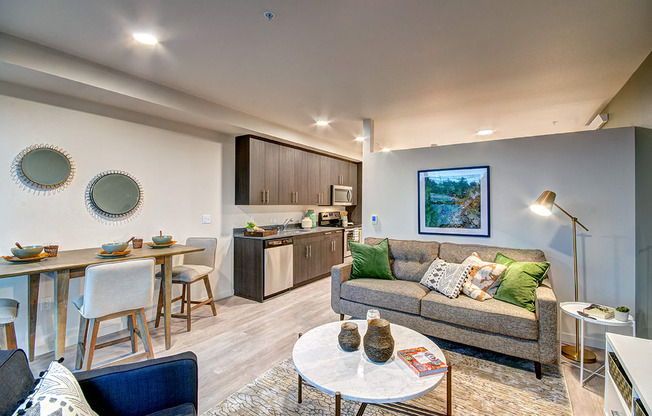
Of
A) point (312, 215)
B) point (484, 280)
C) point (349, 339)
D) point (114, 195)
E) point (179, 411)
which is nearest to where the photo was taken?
point (179, 411)

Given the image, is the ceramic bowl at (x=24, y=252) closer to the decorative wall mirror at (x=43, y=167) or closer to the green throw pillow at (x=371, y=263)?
the decorative wall mirror at (x=43, y=167)

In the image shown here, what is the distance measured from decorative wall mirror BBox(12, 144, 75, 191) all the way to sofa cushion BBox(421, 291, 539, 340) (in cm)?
359

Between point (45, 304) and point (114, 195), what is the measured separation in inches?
45.0

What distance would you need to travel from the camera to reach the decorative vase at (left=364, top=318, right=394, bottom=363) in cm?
169

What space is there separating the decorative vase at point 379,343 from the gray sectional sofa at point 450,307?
1114mm

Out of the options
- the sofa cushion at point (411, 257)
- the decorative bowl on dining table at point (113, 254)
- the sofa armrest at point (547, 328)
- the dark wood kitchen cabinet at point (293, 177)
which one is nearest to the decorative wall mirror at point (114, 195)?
the decorative bowl on dining table at point (113, 254)

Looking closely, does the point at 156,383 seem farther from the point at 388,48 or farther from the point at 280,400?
the point at 388,48

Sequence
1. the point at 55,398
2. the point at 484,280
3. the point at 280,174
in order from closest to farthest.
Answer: the point at 55,398, the point at 484,280, the point at 280,174

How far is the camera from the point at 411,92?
10.1 ft

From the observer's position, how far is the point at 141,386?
129cm

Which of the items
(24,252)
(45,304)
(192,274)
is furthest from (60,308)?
(192,274)

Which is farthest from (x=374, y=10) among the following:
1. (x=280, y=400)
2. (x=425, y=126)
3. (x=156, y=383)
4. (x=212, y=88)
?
(x=425, y=126)

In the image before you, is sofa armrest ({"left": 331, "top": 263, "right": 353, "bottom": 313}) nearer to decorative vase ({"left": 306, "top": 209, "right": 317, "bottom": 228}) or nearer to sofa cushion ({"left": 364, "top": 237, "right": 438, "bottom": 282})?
sofa cushion ({"left": 364, "top": 237, "right": 438, "bottom": 282})

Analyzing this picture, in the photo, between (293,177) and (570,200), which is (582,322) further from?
(293,177)
